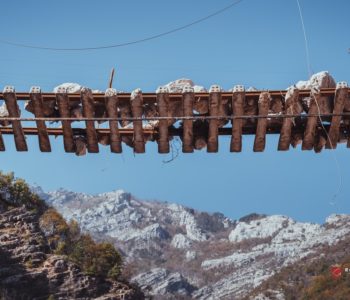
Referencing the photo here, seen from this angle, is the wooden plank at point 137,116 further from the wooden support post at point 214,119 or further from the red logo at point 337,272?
the red logo at point 337,272

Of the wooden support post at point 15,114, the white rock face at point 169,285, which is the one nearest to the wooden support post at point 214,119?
the wooden support post at point 15,114

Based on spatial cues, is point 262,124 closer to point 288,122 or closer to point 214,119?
point 288,122

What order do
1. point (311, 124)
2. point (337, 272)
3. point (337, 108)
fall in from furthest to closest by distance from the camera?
point (337, 272), point (311, 124), point (337, 108)

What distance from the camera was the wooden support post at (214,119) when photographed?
8.56 metres

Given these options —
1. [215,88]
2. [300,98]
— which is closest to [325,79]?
[300,98]

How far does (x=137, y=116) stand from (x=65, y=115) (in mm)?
1197

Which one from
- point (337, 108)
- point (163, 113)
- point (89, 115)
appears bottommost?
point (337, 108)

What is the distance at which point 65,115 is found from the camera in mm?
8883

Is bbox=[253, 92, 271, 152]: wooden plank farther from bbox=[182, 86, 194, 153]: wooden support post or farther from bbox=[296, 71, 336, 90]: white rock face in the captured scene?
bbox=[182, 86, 194, 153]: wooden support post

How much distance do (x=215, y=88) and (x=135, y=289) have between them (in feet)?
232

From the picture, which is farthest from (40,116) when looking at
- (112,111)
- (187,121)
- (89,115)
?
(187,121)

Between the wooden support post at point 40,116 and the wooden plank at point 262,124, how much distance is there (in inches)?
141

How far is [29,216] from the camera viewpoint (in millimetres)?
78375

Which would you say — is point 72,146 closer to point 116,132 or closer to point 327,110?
point 116,132
